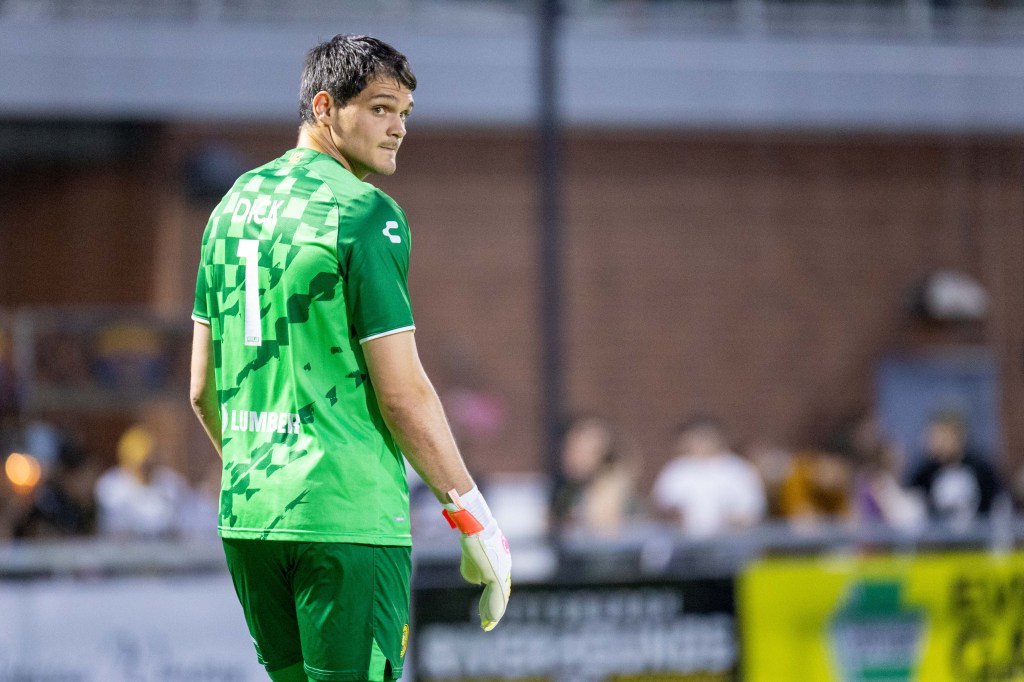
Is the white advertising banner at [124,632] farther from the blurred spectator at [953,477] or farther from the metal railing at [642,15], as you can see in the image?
the metal railing at [642,15]

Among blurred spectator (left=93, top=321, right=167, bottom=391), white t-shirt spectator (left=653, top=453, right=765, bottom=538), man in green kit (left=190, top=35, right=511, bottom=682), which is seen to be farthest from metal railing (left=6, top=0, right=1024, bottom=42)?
man in green kit (left=190, top=35, right=511, bottom=682)

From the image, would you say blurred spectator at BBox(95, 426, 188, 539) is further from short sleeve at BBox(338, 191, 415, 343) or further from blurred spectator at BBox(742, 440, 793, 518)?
short sleeve at BBox(338, 191, 415, 343)

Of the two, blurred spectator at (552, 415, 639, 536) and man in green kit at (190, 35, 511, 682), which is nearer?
man in green kit at (190, 35, 511, 682)

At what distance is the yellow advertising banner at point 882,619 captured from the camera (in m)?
6.95

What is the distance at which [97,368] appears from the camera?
10.6 meters

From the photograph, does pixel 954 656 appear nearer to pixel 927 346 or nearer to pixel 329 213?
pixel 329 213

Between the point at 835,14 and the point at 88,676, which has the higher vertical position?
the point at 835,14

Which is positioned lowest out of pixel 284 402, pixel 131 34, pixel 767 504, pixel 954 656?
pixel 954 656

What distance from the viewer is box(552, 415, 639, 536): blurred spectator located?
25.0 ft

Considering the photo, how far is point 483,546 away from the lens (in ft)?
8.91

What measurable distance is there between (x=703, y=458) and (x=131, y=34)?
7.21 metres

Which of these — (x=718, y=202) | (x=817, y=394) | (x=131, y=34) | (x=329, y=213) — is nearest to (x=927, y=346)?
(x=817, y=394)

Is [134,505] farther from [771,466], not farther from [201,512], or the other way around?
[771,466]

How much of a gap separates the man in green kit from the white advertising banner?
3.79 meters
